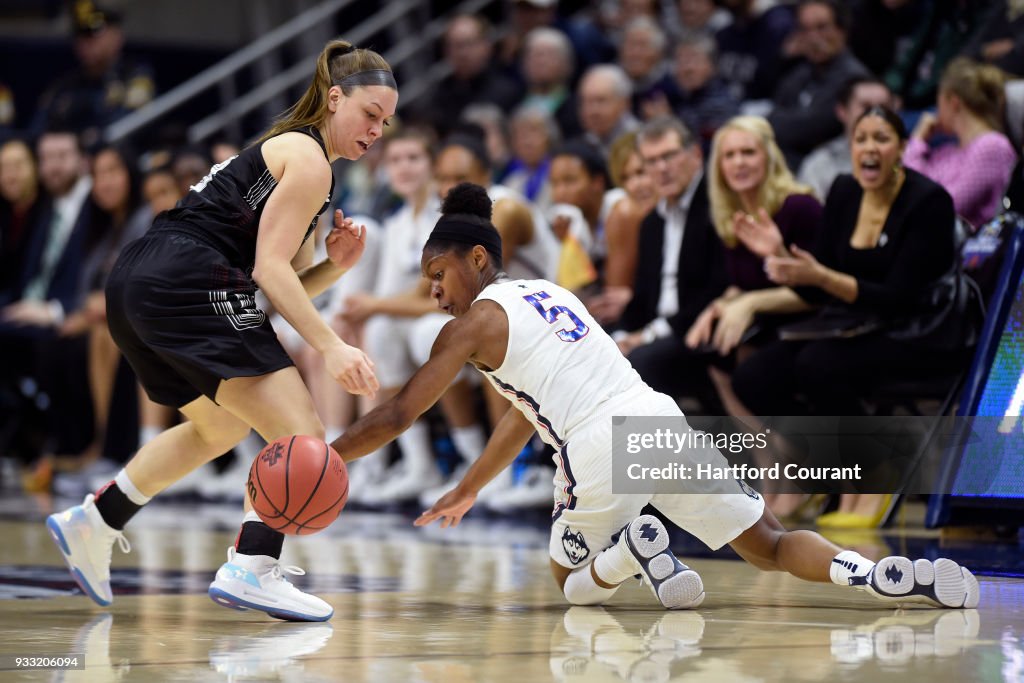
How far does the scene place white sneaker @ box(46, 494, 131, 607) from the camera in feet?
14.0

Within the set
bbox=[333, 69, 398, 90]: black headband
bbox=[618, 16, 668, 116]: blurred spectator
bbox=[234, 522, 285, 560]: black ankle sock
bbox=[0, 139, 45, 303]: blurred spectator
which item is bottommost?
bbox=[0, 139, 45, 303]: blurred spectator

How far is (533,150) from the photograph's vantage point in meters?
9.21

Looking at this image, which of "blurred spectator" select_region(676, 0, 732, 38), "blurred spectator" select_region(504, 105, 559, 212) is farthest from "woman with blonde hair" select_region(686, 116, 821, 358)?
"blurred spectator" select_region(676, 0, 732, 38)

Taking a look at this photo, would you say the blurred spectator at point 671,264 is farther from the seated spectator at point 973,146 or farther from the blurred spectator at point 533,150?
the blurred spectator at point 533,150

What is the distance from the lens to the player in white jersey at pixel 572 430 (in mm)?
3889

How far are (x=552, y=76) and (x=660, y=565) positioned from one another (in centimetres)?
A: 696

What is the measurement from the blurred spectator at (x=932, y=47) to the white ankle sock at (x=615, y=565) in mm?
4794

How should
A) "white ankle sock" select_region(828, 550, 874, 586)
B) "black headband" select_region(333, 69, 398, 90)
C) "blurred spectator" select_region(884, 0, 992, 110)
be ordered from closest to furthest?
"white ankle sock" select_region(828, 550, 874, 586), "black headband" select_region(333, 69, 398, 90), "blurred spectator" select_region(884, 0, 992, 110)

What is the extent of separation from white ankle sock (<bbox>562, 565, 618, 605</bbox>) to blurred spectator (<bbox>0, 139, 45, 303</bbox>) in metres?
7.52

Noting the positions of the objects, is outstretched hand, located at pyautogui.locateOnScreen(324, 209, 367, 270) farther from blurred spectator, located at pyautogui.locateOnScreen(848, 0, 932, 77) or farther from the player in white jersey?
blurred spectator, located at pyautogui.locateOnScreen(848, 0, 932, 77)

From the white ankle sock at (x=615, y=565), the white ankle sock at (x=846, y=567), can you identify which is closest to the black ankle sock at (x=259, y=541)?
the white ankle sock at (x=615, y=565)

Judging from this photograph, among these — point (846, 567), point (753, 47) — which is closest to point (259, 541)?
point (846, 567)

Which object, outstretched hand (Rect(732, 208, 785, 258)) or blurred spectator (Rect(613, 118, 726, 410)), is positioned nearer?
outstretched hand (Rect(732, 208, 785, 258))

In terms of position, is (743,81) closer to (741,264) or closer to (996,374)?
(741,264)
